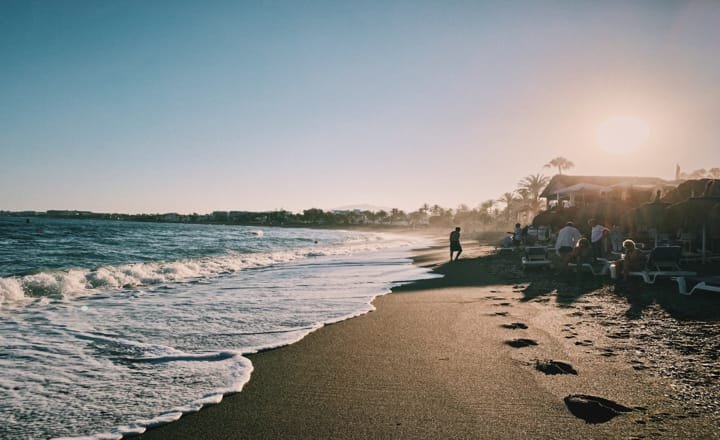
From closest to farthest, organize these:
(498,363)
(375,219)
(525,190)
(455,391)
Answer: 1. (455,391)
2. (498,363)
3. (525,190)
4. (375,219)

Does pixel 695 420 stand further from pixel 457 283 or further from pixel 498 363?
pixel 457 283

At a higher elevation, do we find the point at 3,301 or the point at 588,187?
the point at 588,187

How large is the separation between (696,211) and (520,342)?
9.43 m

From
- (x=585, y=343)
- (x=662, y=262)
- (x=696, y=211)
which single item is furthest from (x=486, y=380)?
(x=696, y=211)

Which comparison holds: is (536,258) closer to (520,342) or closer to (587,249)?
(587,249)

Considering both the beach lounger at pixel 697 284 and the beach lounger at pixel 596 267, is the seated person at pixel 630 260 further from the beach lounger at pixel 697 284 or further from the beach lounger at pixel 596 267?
the beach lounger at pixel 697 284

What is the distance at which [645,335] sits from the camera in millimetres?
5543

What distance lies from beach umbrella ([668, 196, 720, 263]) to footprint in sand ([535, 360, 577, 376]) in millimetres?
9251

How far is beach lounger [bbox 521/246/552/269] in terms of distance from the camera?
13875 millimetres

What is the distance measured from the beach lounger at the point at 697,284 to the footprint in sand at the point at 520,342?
515 centimetres

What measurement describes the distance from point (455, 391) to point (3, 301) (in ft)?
37.1

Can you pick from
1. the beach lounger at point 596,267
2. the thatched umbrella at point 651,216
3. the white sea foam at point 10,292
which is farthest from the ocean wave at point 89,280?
the thatched umbrella at point 651,216

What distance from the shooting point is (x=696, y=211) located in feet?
36.6

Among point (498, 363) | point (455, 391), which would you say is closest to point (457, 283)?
point (498, 363)
